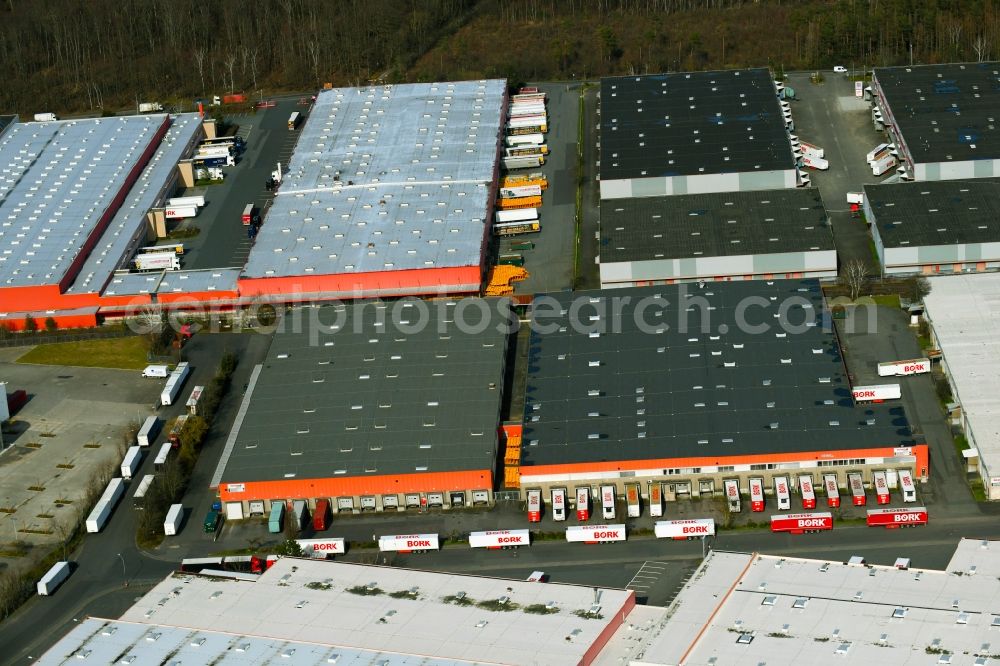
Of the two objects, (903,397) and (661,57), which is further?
(661,57)

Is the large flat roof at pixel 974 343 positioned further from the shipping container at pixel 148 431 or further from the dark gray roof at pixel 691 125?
the shipping container at pixel 148 431

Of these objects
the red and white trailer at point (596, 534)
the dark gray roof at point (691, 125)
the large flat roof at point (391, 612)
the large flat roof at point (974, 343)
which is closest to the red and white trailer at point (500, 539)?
the red and white trailer at point (596, 534)

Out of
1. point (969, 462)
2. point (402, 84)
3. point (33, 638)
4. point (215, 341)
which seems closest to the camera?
point (33, 638)

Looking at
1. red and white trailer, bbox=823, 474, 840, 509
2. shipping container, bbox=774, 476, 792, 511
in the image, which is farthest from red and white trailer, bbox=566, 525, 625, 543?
red and white trailer, bbox=823, 474, 840, 509

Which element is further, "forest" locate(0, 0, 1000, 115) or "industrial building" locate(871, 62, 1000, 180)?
"forest" locate(0, 0, 1000, 115)

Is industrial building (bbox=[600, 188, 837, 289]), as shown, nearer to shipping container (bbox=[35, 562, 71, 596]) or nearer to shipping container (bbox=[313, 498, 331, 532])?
shipping container (bbox=[313, 498, 331, 532])

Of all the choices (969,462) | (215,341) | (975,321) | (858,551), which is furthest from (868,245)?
(215,341)

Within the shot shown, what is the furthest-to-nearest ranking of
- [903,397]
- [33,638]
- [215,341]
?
[215,341]
[903,397]
[33,638]

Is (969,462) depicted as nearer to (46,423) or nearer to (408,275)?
(408,275)
